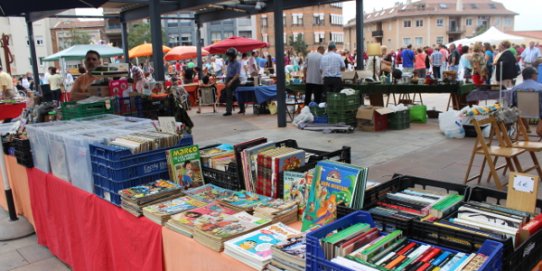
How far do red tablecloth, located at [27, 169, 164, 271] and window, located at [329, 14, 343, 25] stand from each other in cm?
6288

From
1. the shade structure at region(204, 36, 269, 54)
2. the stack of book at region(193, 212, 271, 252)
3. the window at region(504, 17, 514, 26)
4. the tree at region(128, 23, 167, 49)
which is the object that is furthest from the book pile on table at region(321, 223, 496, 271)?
the window at region(504, 17, 514, 26)

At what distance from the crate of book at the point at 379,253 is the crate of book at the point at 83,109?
12.0ft

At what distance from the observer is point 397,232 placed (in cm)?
184

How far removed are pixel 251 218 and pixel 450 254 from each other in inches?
43.0

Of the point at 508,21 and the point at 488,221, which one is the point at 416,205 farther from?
the point at 508,21

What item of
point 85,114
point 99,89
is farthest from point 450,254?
point 99,89

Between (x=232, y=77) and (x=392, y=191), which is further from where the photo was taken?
(x=232, y=77)

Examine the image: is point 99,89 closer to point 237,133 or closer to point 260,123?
point 237,133

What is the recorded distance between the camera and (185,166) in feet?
10.5

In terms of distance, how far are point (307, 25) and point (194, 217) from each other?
203 ft

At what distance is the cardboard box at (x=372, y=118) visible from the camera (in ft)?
29.5

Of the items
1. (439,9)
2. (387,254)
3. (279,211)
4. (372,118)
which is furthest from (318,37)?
(387,254)

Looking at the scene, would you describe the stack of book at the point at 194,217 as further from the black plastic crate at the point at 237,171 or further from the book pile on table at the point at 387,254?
the book pile on table at the point at 387,254

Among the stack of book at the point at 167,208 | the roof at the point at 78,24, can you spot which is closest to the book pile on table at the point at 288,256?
the stack of book at the point at 167,208
